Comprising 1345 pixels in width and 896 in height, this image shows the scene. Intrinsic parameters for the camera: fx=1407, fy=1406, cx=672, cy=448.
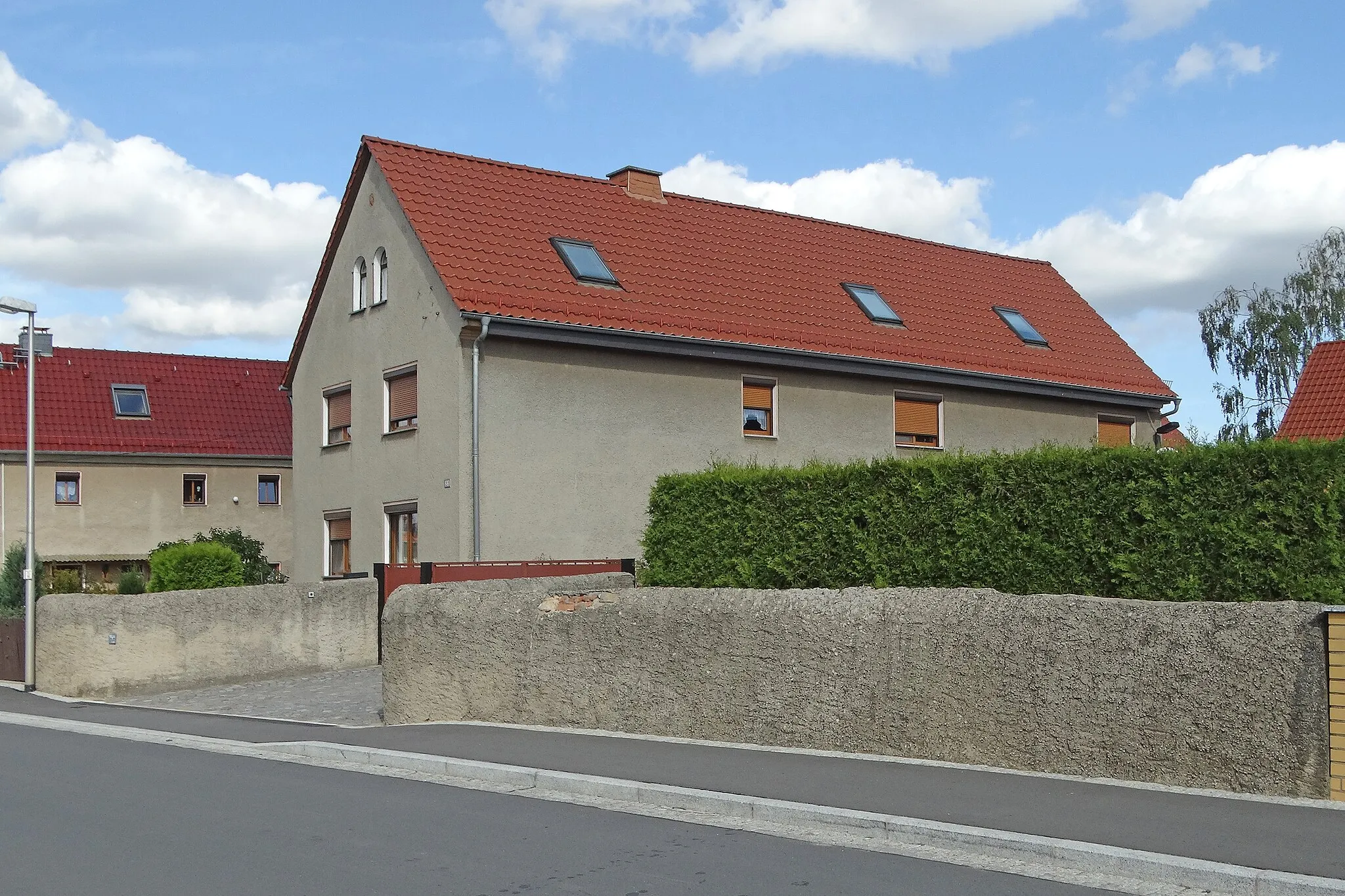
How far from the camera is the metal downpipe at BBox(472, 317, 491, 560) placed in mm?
20750

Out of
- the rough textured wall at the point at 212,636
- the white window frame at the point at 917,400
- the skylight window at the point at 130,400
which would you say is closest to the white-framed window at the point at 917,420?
the white window frame at the point at 917,400

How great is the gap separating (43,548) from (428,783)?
32235 millimetres

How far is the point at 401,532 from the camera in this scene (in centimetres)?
2317

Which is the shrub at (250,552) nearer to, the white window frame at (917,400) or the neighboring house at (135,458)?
the neighboring house at (135,458)

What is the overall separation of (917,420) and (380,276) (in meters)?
10.1

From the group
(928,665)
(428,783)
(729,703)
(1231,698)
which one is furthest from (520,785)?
(1231,698)

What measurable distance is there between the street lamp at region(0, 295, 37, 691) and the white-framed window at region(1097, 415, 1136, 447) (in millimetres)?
19774

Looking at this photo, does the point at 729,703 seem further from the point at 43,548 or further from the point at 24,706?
the point at 43,548

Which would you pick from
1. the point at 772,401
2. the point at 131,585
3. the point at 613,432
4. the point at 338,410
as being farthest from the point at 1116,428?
the point at 131,585

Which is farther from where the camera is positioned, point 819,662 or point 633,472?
point 633,472

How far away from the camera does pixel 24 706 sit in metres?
18.4

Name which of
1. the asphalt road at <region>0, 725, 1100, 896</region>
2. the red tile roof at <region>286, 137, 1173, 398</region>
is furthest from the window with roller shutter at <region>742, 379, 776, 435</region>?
the asphalt road at <region>0, 725, 1100, 896</region>

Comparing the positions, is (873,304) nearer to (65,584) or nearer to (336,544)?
(336,544)

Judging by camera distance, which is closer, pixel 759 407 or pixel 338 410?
pixel 759 407
